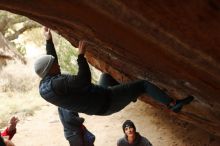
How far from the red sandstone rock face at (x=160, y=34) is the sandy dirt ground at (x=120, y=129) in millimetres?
2411

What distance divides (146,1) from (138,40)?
4.67ft

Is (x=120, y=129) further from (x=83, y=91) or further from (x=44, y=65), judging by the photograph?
(x=44, y=65)

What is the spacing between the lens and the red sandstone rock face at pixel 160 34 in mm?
2783

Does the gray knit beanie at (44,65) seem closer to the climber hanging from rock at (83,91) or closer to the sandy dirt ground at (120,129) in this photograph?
the climber hanging from rock at (83,91)

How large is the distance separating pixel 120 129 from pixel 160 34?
654 centimetres

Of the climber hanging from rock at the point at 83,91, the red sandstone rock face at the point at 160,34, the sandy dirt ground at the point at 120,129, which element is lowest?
the sandy dirt ground at the point at 120,129

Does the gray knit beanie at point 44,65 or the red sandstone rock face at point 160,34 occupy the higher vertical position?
the red sandstone rock face at point 160,34

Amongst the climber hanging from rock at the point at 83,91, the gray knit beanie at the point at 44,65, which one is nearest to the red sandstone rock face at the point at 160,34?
the climber hanging from rock at the point at 83,91

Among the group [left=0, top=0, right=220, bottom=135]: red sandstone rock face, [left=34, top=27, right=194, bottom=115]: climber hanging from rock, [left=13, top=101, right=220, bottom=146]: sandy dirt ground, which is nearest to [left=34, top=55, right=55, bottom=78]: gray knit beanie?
[left=34, top=27, right=194, bottom=115]: climber hanging from rock

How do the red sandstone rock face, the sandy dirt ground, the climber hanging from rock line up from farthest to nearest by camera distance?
the sandy dirt ground < the climber hanging from rock < the red sandstone rock face

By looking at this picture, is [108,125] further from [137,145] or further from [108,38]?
[108,38]

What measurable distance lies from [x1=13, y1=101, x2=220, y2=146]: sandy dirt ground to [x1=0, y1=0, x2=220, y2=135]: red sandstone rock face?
7.91 feet

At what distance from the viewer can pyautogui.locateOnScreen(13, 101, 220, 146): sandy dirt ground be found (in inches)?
341

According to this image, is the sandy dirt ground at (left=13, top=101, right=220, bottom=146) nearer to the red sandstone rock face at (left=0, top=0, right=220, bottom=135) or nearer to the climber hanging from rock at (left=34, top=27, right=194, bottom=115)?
the red sandstone rock face at (left=0, top=0, right=220, bottom=135)
